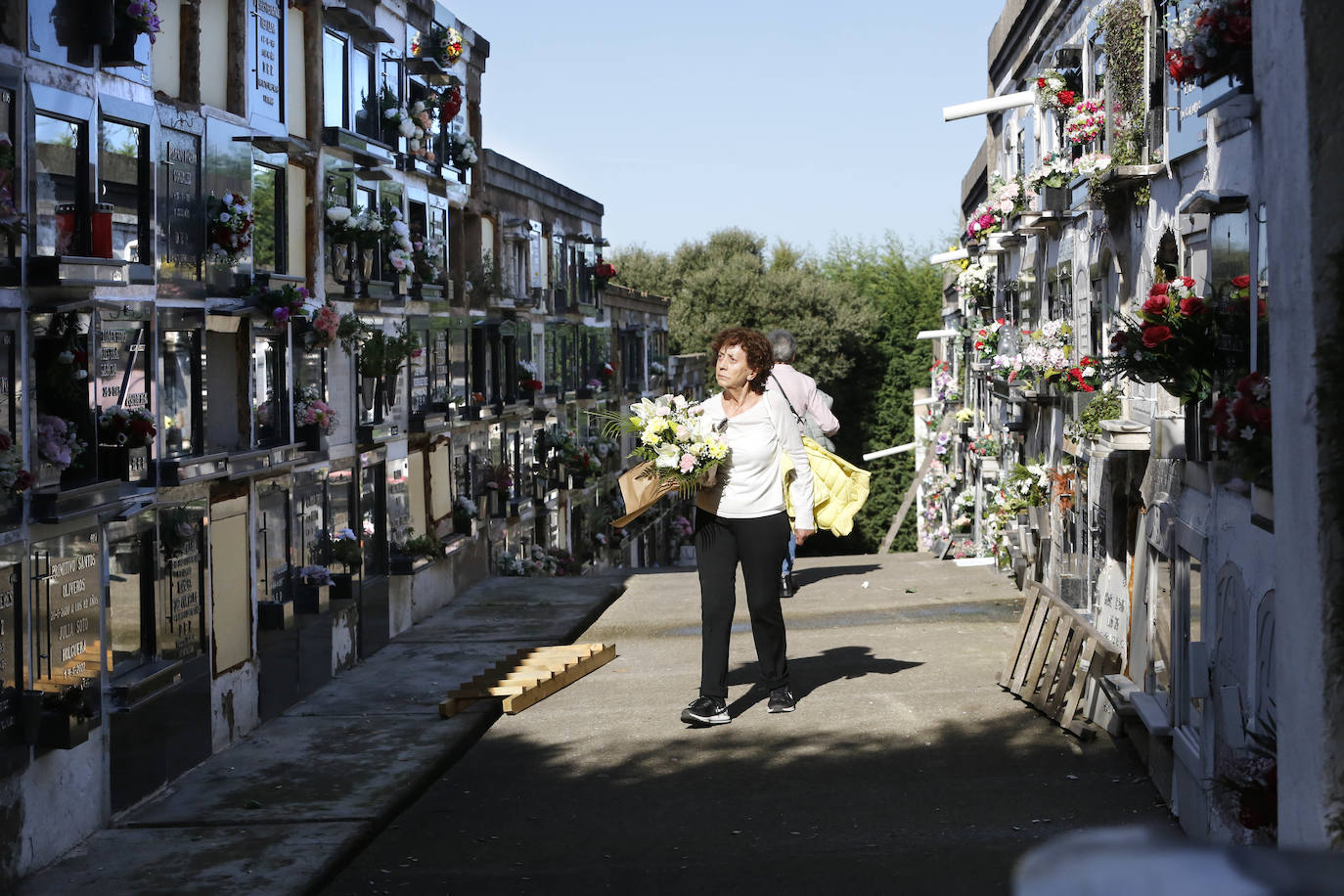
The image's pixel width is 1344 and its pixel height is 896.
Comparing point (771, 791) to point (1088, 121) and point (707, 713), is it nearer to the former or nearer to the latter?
point (707, 713)

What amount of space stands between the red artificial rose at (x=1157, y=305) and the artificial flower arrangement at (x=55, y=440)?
465cm

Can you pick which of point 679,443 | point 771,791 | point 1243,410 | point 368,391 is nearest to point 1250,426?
point 1243,410

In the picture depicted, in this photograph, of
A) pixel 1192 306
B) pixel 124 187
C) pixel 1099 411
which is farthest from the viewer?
pixel 1099 411

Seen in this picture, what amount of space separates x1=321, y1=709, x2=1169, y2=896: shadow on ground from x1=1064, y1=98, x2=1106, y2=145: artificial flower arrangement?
5004 millimetres

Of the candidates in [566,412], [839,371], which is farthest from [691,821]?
[839,371]

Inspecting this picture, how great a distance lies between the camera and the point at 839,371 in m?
42.0

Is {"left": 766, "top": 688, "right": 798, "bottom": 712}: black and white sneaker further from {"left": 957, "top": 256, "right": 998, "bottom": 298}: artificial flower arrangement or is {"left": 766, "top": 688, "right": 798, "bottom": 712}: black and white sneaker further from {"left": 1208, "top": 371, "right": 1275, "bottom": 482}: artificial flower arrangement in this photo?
{"left": 957, "top": 256, "right": 998, "bottom": 298}: artificial flower arrangement

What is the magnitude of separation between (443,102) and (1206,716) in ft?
38.7

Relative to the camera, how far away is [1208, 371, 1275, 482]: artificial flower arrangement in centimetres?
436

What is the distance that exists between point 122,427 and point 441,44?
8552 mm

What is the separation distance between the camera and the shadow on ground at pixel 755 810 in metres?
A: 5.40

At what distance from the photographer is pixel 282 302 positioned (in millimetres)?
10391

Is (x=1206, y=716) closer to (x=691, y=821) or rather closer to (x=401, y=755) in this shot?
(x=691, y=821)

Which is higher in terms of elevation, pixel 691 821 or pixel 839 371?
pixel 839 371
